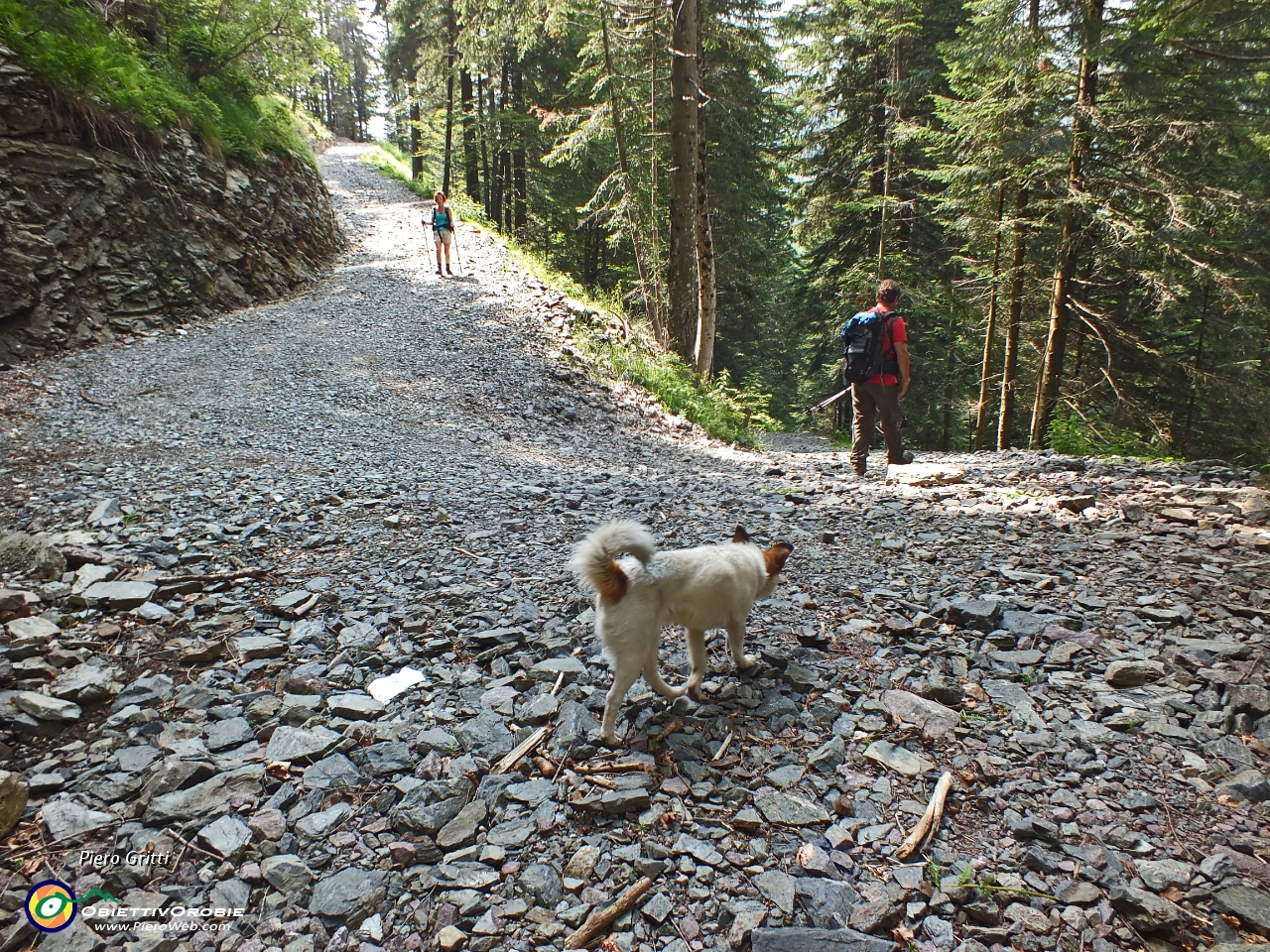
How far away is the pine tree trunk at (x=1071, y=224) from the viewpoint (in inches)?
417

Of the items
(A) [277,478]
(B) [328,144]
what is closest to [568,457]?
(A) [277,478]

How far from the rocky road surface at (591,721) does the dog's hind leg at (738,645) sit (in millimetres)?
191

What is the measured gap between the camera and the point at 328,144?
5066 centimetres

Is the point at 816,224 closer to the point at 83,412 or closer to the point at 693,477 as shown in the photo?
the point at 693,477

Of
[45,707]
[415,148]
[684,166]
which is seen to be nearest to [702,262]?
[684,166]

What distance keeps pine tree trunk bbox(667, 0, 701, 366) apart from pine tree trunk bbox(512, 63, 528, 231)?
47.5ft

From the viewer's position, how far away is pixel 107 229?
38.9 ft

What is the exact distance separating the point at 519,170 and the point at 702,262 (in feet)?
59.0

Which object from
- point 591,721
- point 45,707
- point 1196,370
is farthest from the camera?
point 1196,370

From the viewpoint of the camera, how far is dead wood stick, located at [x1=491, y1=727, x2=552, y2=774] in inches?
119

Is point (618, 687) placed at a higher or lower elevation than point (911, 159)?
lower

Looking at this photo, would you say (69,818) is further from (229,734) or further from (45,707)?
(45,707)

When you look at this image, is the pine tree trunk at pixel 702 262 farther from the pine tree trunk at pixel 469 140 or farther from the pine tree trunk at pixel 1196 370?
the pine tree trunk at pixel 469 140

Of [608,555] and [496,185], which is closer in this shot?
[608,555]
